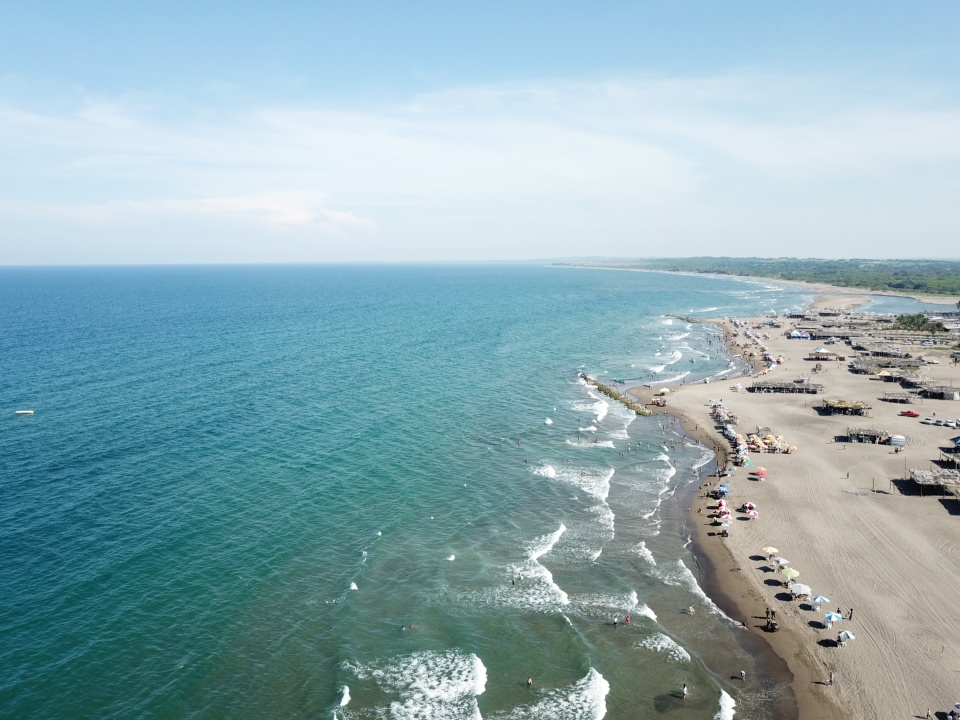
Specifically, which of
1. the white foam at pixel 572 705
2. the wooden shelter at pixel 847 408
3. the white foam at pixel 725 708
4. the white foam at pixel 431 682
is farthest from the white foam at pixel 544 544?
the wooden shelter at pixel 847 408

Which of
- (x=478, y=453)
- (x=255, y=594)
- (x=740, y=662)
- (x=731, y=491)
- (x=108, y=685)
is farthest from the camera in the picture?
(x=478, y=453)

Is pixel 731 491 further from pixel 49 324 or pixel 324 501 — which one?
pixel 49 324

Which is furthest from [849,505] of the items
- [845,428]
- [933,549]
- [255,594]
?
[255,594]

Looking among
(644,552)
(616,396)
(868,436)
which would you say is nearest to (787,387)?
(868,436)

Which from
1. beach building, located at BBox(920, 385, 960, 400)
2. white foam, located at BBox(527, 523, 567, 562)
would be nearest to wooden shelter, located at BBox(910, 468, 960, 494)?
white foam, located at BBox(527, 523, 567, 562)

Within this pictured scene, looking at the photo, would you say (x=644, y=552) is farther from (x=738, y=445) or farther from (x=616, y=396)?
(x=616, y=396)
